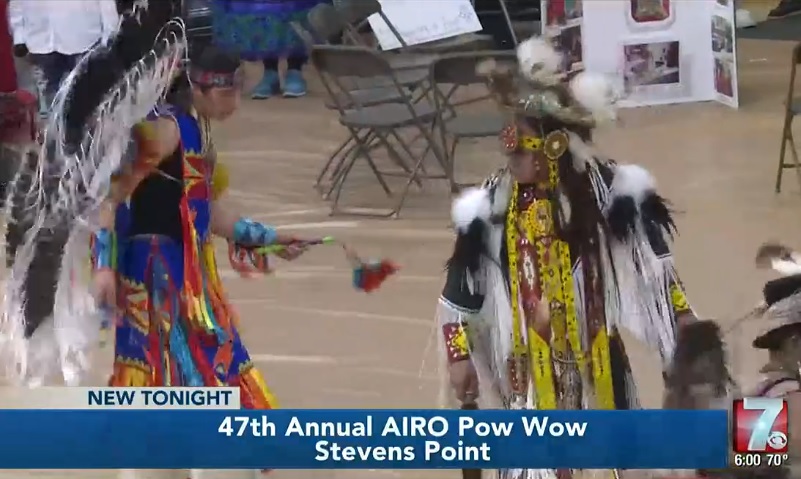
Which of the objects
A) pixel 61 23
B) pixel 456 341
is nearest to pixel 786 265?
pixel 456 341

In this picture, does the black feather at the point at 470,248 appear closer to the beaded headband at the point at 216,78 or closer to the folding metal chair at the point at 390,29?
the folding metal chair at the point at 390,29

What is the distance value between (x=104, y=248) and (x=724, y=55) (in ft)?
3.33

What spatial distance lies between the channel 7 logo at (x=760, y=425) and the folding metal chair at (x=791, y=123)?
1.10 ft

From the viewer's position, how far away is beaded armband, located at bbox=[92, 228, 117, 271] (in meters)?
1.92

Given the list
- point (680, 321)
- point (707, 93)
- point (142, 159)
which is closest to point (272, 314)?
point (142, 159)

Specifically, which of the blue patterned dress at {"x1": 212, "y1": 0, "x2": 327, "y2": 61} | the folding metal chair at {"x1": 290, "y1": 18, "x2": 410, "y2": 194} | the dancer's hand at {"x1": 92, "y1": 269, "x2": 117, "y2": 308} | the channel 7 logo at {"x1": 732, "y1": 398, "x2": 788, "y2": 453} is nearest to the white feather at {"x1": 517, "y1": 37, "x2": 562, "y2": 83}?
the folding metal chair at {"x1": 290, "y1": 18, "x2": 410, "y2": 194}

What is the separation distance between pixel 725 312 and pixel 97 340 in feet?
3.21

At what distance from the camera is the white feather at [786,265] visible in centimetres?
199

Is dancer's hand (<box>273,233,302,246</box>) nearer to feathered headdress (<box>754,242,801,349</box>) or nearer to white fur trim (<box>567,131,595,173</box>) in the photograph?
white fur trim (<box>567,131,595,173</box>)

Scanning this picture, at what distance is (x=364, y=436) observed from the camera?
1.96m

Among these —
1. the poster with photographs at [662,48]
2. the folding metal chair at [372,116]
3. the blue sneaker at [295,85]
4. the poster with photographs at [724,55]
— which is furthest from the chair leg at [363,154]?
the poster with photographs at [724,55]

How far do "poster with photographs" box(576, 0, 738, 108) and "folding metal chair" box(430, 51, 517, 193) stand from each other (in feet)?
0.47

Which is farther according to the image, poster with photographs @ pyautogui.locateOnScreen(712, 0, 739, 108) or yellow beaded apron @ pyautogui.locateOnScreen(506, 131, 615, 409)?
poster with photographs @ pyautogui.locateOnScreen(712, 0, 739, 108)

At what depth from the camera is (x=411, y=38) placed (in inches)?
78.1
